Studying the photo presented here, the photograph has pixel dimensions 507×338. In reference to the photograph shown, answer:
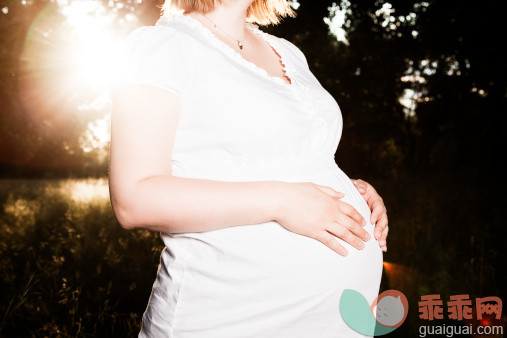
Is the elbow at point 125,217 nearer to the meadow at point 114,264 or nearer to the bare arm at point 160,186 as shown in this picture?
the bare arm at point 160,186

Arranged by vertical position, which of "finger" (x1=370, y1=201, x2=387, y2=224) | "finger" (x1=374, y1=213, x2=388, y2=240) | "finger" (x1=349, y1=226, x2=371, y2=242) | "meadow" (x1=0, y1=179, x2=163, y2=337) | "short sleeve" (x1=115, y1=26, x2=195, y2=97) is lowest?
"meadow" (x1=0, y1=179, x2=163, y2=337)

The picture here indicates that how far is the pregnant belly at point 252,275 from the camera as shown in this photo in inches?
39.7

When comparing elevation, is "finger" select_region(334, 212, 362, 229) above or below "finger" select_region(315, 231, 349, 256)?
above


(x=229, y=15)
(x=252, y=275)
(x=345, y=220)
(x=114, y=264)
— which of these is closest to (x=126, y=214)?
(x=252, y=275)

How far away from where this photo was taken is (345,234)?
1099 mm

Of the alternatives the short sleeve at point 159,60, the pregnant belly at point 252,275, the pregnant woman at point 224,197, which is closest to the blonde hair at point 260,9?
the pregnant woman at point 224,197

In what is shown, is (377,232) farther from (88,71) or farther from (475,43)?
(475,43)

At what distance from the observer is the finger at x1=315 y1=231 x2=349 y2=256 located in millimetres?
1063

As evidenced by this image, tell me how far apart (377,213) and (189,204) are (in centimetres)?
85

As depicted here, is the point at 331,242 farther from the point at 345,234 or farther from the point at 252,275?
the point at 252,275

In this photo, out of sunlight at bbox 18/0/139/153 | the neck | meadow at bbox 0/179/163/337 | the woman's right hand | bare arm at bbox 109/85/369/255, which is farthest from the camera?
sunlight at bbox 18/0/139/153

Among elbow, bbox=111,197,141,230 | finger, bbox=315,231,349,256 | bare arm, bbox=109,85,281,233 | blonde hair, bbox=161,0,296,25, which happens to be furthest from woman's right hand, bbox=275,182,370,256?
blonde hair, bbox=161,0,296,25

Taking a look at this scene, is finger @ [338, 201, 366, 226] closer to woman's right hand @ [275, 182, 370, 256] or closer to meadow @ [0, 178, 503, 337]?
woman's right hand @ [275, 182, 370, 256]

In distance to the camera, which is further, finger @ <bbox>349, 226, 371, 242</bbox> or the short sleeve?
finger @ <bbox>349, 226, 371, 242</bbox>
